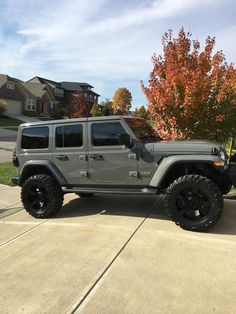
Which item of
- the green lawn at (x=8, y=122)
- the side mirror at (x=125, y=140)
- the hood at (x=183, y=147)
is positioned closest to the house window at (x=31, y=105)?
the green lawn at (x=8, y=122)

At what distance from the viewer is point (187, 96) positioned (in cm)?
808

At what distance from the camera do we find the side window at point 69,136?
6.60 m

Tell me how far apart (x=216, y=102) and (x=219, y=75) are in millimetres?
663

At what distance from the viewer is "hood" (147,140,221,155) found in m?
5.70

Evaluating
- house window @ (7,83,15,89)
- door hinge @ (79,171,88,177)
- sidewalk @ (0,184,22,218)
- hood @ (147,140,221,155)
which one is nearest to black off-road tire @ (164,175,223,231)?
hood @ (147,140,221,155)

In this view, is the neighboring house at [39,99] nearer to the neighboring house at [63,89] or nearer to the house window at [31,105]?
the house window at [31,105]

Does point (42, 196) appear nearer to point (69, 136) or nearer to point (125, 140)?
point (69, 136)

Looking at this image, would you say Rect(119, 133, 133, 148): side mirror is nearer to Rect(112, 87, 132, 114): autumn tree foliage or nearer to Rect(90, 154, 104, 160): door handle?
Rect(90, 154, 104, 160): door handle

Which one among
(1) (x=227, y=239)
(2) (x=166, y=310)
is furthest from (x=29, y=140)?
(2) (x=166, y=310)

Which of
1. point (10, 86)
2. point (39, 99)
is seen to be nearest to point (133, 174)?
point (10, 86)

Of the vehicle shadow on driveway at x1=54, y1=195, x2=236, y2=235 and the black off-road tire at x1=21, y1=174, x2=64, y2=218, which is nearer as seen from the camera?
the vehicle shadow on driveway at x1=54, y1=195, x2=236, y2=235

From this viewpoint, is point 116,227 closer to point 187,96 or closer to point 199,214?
point 199,214

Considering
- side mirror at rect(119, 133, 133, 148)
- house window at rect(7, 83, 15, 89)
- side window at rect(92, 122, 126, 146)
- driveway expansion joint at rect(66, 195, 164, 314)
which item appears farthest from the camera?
house window at rect(7, 83, 15, 89)

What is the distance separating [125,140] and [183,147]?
0.96 metres
